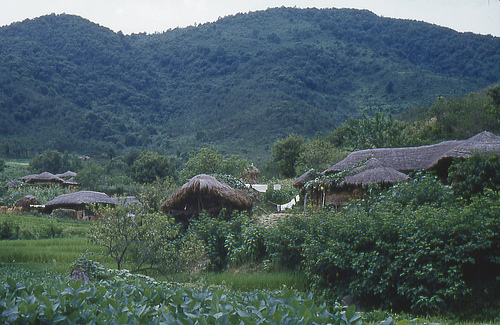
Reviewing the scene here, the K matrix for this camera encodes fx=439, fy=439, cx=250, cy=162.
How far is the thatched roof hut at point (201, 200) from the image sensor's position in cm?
1288

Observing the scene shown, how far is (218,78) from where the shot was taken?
252 feet

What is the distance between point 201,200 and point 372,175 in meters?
6.37

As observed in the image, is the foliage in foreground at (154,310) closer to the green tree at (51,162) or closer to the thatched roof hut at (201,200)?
the thatched roof hut at (201,200)

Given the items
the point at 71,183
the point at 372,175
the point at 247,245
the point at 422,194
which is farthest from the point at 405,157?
the point at 71,183

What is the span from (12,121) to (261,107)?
3191 centimetres

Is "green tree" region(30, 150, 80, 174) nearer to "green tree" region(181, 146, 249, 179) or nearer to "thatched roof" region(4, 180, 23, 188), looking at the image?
"thatched roof" region(4, 180, 23, 188)

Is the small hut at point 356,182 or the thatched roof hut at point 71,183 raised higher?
the small hut at point 356,182

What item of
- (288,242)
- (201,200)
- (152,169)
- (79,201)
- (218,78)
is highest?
(218,78)

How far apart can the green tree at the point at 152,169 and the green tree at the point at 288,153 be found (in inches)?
476

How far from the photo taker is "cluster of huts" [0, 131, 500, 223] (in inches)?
512

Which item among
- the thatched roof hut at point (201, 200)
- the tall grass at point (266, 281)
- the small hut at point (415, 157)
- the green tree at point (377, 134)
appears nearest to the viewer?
the tall grass at point (266, 281)

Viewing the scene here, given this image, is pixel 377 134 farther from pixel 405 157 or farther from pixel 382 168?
pixel 382 168

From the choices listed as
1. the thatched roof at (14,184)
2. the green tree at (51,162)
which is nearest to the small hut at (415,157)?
the thatched roof at (14,184)

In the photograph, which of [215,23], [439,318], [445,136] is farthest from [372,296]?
[215,23]
